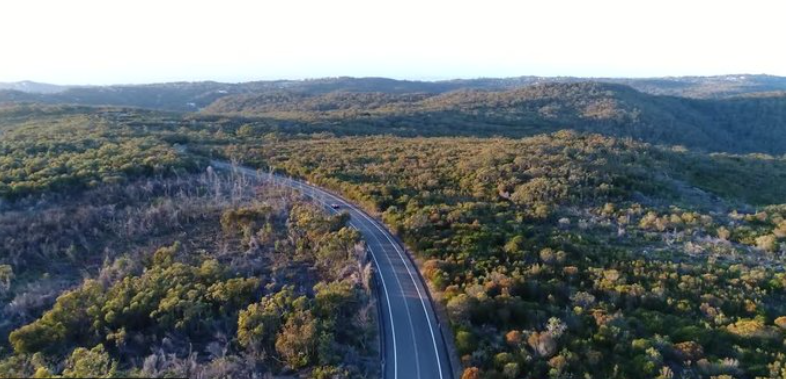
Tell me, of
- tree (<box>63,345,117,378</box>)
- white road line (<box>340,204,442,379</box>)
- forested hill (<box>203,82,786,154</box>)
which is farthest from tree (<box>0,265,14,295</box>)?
forested hill (<box>203,82,786,154</box>)

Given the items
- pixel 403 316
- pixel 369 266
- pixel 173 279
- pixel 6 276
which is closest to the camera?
pixel 403 316

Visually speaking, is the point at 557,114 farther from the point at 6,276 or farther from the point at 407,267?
the point at 6,276

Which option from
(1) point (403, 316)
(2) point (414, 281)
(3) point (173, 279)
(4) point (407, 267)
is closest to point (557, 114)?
(4) point (407, 267)

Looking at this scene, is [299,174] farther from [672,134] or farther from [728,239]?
[672,134]

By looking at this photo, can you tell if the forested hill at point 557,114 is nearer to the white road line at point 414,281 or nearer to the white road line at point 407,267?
the white road line at point 407,267

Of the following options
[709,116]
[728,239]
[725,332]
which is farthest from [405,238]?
[709,116]

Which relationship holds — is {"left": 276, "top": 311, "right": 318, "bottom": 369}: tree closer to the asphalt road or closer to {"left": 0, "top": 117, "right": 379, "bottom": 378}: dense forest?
{"left": 0, "top": 117, "right": 379, "bottom": 378}: dense forest
